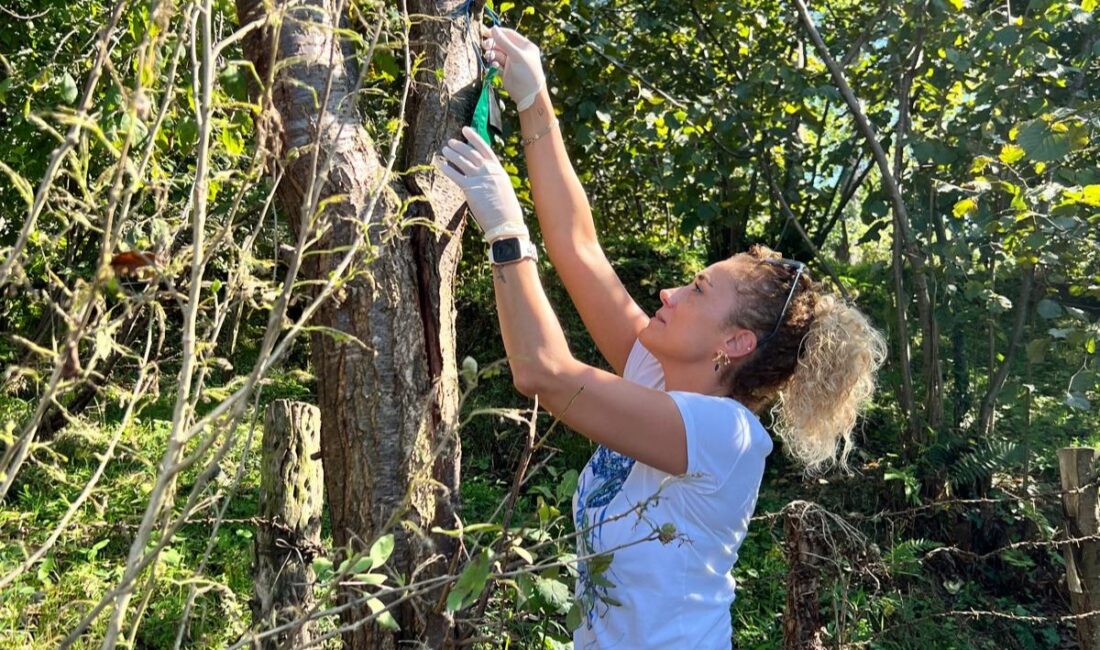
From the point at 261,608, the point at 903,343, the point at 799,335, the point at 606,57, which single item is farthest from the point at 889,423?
the point at 261,608

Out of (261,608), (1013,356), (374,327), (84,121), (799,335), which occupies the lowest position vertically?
(1013,356)

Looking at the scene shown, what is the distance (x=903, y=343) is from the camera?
4953 mm

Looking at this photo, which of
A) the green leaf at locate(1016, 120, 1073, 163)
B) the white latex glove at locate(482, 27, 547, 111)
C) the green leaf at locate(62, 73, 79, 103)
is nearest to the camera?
the green leaf at locate(62, 73, 79, 103)

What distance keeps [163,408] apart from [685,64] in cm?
363

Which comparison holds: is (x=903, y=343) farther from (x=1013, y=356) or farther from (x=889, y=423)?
(x=889, y=423)

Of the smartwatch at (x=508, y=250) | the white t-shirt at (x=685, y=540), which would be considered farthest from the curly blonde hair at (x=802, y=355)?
the smartwatch at (x=508, y=250)

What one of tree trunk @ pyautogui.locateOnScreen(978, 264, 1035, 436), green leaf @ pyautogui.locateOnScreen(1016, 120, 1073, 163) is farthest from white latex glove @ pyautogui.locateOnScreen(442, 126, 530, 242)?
tree trunk @ pyautogui.locateOnScreen(978, 264, 1035, 436)

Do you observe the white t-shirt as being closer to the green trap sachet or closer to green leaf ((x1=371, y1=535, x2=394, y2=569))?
green leaf ((x1=371, y1=535, x2=394, y2=569))

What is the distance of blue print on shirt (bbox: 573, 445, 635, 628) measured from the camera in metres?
1.85

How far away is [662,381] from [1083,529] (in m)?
1.88

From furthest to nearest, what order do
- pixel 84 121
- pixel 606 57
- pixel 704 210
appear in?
pixel 704 210 < pixel 606 57 < pixel 84 121

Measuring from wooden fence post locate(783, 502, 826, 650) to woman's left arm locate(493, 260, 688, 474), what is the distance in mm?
1117

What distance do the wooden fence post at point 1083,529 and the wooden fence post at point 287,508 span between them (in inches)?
94.0

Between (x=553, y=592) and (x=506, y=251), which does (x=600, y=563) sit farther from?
Answer: (x=506, y=251)
